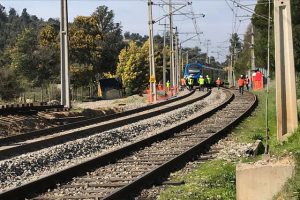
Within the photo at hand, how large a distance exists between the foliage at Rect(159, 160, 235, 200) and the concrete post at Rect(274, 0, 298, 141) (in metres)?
4.58

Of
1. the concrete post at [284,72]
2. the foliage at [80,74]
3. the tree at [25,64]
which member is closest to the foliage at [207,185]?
the concrete post at [284,72]

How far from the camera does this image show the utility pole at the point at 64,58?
98.6ft

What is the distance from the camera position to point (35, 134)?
18781mm

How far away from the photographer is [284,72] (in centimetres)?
1586

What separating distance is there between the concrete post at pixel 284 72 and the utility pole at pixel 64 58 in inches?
635

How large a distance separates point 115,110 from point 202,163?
22.5 metres

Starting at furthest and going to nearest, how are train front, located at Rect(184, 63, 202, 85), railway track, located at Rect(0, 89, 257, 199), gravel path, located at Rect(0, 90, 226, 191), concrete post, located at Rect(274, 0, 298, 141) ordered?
train front, located at Rect(184, 63, 202, 85), concrete post, located at Rect(274, 0, 298, 141), gravel path, located at Rect(0, 90, 226, 191), railway track, located at Rect(0, 89, 257, 199)

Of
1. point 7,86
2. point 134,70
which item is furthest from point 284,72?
point 134,70

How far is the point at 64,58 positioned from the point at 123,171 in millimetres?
19443


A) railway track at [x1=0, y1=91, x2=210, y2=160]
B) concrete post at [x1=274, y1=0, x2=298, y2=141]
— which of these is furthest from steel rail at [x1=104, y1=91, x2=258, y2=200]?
railway track at [x1=0, y1=91, x2=210, y2=160]

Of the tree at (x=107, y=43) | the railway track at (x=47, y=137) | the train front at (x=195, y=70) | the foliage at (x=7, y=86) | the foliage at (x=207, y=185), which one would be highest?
the tree at (x=107, y=43)

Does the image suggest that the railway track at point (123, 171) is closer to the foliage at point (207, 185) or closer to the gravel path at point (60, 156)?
the foliage at point (207, 185)

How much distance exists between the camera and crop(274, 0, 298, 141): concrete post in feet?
50.5

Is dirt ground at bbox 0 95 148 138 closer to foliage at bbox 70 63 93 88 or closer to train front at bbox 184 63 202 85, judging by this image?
train front at bbox 184 63 202 85
